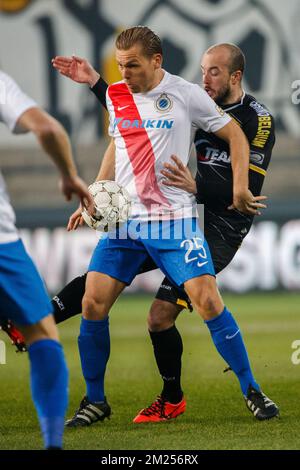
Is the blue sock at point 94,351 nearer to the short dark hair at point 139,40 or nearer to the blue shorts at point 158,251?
the blue shorts at point 158,251

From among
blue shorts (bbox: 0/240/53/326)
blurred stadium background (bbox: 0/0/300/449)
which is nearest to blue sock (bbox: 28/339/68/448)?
blue shorts (bbox: 0/240/53/326)

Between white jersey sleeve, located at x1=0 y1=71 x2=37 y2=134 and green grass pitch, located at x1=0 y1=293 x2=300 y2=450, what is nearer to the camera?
white jersey sleeve, located at x1=0 y1=71 x2=37 y2=134

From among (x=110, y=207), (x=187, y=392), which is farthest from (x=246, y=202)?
(x=187, y=392)

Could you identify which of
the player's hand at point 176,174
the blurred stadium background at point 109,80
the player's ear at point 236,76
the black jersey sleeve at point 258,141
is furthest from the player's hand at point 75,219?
the blurred stadium background at point 109,80

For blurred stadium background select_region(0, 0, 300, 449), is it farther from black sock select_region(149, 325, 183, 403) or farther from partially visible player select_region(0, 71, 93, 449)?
partially visible player select_region(0, 71, 93, 449)

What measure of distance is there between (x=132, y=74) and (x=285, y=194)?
1502 centimetres

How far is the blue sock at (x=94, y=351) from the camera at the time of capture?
604 centimetres

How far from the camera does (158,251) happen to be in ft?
19.5

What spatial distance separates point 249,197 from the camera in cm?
593

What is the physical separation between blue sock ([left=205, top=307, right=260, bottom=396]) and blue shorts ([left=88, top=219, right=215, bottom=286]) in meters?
0.29

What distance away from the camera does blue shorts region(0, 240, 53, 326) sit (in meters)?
4.34

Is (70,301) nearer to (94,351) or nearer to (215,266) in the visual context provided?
(94,351)

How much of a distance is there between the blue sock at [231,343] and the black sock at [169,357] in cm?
34

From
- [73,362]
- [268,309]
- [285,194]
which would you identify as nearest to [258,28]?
[285,194]
